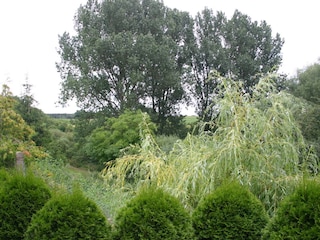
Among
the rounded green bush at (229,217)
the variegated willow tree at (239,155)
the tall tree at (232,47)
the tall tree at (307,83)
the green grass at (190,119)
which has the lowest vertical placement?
the rounded green bush at (229,217)

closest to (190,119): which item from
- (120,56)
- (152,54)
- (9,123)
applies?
(152,54)

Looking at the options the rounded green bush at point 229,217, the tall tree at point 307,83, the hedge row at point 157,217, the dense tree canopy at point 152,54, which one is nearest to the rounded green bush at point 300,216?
the hedge row at point 157,217

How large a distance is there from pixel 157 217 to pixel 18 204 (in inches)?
48.8

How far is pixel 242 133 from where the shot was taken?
4973mm

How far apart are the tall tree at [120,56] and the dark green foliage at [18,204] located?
1593cm

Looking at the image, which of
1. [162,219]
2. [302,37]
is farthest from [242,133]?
[302,37]

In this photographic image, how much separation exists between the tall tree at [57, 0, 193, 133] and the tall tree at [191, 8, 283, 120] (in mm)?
1971

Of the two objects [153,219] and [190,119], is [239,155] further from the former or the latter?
[190,119]

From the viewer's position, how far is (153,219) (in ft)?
10.2

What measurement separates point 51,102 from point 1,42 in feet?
26.2

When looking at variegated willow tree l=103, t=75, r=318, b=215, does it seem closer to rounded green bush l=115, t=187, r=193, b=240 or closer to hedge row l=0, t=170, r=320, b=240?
hedge row l=0, t=170, r=320, b=240

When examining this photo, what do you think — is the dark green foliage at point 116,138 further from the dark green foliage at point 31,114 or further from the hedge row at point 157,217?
the hedge row at point 157,217

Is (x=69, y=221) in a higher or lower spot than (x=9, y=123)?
lower

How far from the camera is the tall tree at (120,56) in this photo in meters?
19.6
